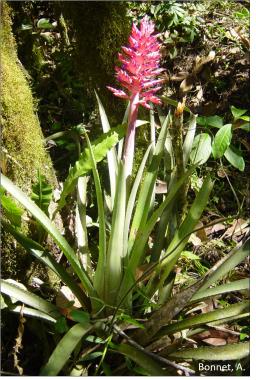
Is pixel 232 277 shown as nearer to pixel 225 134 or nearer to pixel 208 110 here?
pixel 225 134

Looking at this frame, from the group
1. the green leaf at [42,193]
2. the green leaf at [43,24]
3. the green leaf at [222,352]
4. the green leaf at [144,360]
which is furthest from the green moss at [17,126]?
the green leaf at [222,352]

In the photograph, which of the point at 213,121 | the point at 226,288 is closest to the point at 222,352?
the point at 226,288

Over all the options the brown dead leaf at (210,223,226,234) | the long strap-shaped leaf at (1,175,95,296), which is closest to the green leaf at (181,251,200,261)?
the brown dead leaf at (210,223,226,234)

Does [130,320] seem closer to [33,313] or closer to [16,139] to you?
[33,313]

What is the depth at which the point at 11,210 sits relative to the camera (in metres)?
1.89

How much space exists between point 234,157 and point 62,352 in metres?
1.44

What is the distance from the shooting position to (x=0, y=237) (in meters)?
2.04

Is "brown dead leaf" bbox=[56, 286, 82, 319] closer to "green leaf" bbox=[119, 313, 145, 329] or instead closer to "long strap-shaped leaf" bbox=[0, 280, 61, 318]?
"long strap-shaped leaf" bbox=[0, 280, 61, 318]

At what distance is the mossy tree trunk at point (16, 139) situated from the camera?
6.82 ft

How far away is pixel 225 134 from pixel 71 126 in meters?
1.23

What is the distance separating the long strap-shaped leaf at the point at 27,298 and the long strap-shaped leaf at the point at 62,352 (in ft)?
0.72

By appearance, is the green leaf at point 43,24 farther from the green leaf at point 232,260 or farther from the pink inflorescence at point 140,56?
the green leaf at point 232,260

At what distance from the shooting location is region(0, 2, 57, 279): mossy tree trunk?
2078 mm
